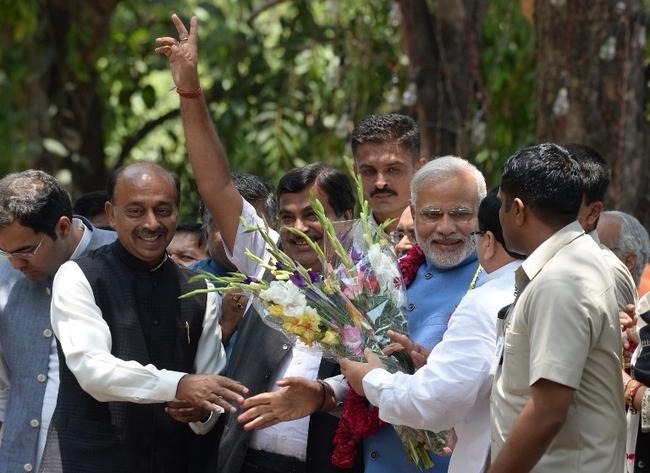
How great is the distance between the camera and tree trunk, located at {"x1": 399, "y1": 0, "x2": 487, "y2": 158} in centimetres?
795

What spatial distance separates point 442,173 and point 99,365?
4.49ft

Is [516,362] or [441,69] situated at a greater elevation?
[441,69]

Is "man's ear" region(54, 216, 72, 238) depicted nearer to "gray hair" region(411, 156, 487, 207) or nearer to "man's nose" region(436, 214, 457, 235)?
"gray hair" region(411, 156, 487, 207)

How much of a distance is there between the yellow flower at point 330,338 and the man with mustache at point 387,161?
48.0 inches

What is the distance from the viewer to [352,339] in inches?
165

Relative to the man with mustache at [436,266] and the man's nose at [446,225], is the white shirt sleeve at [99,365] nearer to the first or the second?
the man with mustache at [436,266]

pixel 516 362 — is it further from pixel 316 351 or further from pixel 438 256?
pixel 316 351

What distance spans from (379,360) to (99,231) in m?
1.66

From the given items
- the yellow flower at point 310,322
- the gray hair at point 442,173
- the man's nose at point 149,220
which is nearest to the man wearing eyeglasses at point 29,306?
the man's nose at point 149,220

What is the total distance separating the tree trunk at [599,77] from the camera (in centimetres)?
694

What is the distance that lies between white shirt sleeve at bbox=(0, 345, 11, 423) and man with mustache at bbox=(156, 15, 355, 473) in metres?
0.91

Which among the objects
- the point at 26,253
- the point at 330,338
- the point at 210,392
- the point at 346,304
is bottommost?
the point at 210,392

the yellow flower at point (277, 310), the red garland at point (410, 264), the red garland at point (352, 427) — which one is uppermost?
the red garland at point (410, 264)

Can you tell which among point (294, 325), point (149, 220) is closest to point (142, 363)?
point (149, 220)
